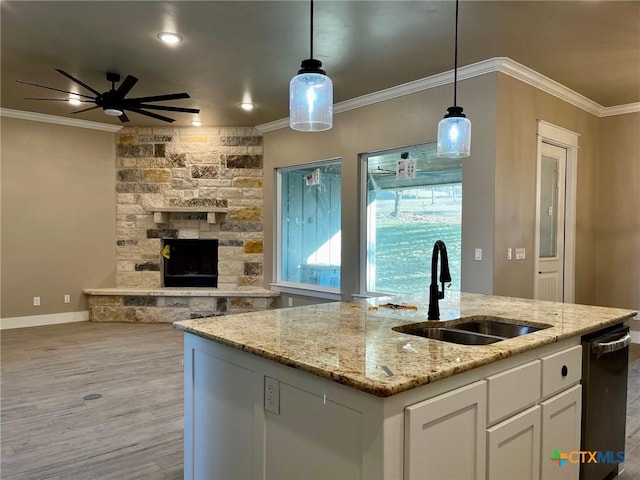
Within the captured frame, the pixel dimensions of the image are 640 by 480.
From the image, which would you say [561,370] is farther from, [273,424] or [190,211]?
[190,211]

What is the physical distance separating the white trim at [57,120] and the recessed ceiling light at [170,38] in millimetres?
3456

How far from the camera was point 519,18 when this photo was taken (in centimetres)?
323

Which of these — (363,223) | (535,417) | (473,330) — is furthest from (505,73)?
(535,417)

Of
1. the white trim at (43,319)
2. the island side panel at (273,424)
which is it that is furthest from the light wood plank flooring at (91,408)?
the island side panel at (273,424)

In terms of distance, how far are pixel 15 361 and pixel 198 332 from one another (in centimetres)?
368

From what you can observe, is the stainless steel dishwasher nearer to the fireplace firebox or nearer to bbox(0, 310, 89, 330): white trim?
the fireplace firebox

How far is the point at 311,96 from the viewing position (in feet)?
6.85

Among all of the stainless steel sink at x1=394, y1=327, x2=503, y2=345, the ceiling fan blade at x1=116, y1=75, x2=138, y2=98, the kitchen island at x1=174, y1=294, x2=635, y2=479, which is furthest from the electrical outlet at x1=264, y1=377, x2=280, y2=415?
the ceiling fan blade at x1=116, y1=75, x2=138, y2=98

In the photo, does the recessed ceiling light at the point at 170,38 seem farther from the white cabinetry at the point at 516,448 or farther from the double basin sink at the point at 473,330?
the white cabinetry at the point at 516,448

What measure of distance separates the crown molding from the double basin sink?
2645mm

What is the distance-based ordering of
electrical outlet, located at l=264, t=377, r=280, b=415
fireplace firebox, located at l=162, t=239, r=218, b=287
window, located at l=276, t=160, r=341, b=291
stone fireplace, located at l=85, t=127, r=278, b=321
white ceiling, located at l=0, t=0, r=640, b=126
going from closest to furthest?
electrical outlet, located at l=264, t=377, r=280, b=415 → white ceiling, located at l=0, t=0, r=640, b=126 → window, located at l=276, t=160, r=341, b=291 → stone fireplace, located at l=85, t=127, r=278, b=321 → fireplace firebox, located at l=162, t=239, r=218, b=287

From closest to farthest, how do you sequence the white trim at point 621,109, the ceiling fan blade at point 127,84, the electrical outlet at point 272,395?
the electrical outlet at point 272,395, the ceiling fan blade at point 127,84, the white trim at point 621,109

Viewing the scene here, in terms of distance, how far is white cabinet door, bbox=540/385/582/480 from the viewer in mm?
1894

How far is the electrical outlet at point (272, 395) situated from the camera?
1586mm
